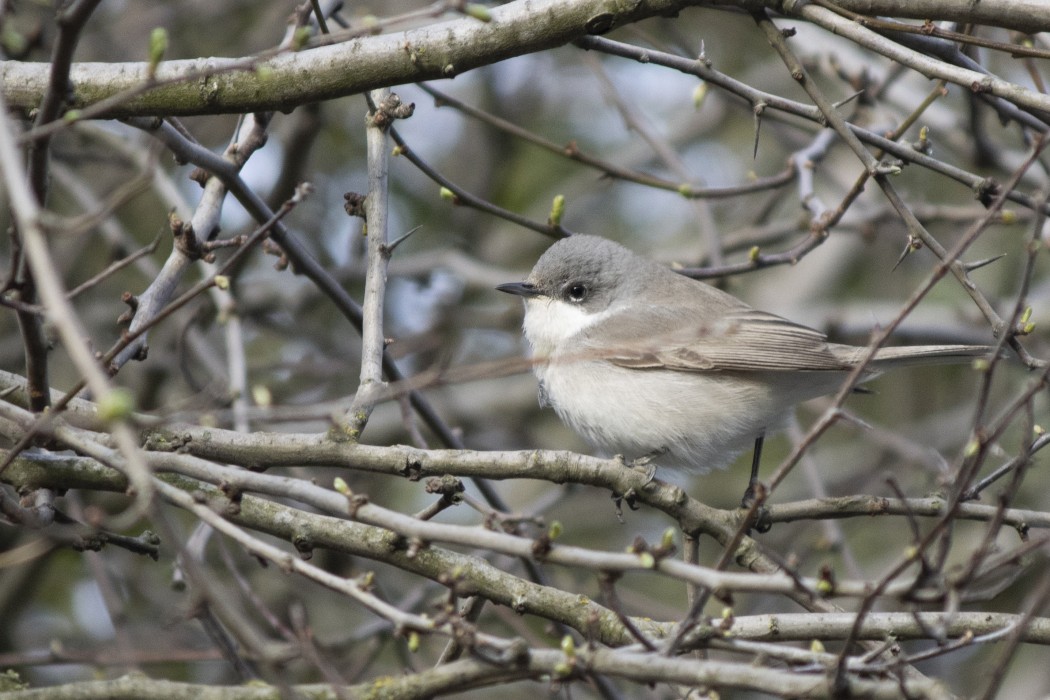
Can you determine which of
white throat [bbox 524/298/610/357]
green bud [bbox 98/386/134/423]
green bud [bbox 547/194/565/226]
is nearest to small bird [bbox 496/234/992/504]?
white throat [bbox 524/298/610/357]

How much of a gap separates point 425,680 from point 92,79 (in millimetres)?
2372

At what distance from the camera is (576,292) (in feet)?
18.7

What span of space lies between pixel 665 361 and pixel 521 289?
35.9 inches

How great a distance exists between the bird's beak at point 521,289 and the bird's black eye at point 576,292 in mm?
168

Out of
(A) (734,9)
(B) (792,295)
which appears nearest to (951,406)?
(B) (792,295)

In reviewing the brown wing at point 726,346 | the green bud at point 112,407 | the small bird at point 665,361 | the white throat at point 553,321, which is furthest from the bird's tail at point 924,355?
the green bud at point 112,407

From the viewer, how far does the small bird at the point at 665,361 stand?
198 inches

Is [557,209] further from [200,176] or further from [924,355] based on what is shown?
[924,355]

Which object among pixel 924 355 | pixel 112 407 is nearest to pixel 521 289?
pixel 924 355

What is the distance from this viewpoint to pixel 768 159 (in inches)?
378

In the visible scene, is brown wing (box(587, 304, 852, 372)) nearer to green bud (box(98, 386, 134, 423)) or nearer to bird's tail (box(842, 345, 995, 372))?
bird's tail (box(842, 345, 995, 372))

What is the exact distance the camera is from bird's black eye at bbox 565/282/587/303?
5.66 m

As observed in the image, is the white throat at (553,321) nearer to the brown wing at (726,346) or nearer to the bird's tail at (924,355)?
the brown wing at (726,346)

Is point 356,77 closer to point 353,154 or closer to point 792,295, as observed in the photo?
point 353,154
